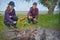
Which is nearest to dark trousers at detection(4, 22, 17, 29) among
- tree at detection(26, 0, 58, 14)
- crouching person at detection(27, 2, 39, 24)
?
crouching person at detection(27, 2, 39, 24)

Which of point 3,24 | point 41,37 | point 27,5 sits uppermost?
point 27,5

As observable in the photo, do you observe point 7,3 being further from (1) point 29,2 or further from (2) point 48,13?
(2) point 48,13

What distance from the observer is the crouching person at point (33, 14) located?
6.75 feet

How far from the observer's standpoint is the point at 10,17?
6.67 feet

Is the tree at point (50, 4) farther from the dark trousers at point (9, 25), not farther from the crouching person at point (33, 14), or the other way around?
the dark trousers at point (9, 25)

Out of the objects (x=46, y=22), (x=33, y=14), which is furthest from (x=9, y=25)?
(x=46, y=22)

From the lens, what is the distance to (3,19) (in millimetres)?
2016

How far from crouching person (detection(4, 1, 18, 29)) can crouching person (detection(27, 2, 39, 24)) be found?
135 mm

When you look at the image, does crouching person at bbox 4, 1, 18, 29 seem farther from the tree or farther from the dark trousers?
the tree

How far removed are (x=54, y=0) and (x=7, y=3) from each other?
0.46 metres

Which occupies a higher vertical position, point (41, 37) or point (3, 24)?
point (3, 24)

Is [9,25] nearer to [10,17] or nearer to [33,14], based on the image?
[10,17]

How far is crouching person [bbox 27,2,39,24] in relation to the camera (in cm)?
206

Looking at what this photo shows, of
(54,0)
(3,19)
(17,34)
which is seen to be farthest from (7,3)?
(54,0)
